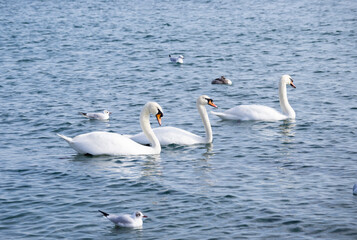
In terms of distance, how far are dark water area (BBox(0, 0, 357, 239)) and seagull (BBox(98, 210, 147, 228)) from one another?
0.51 feet

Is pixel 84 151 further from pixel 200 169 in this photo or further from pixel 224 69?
pixel 224 69

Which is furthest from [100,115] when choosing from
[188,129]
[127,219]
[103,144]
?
[127,219]

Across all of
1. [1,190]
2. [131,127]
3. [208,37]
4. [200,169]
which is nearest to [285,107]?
[131,127]

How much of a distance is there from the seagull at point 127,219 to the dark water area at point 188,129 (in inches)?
6.2

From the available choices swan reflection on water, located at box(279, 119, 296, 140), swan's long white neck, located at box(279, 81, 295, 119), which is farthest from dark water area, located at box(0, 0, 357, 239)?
swan's long white neck, located at box(279, 81, 295, 119)

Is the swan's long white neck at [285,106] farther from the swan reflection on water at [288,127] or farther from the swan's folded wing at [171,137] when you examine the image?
the swan's folded wing at [171,137]

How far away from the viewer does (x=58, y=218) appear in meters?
14.1

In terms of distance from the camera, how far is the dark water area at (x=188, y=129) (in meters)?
14.0

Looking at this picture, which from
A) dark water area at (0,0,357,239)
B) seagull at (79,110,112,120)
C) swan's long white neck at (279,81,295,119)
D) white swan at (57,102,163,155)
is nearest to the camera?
dark water area at (0,0,357,239)

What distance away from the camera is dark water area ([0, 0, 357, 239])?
14.0 m

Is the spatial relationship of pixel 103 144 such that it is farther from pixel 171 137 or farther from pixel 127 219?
pixel 127 219

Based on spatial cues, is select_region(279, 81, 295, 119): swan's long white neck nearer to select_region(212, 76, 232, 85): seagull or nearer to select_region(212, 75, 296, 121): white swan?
select_region(212, 75, 296, 121): white swan

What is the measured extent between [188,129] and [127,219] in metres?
8.50

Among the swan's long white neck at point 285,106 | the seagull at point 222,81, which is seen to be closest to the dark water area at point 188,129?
the seagull at point 222,81
